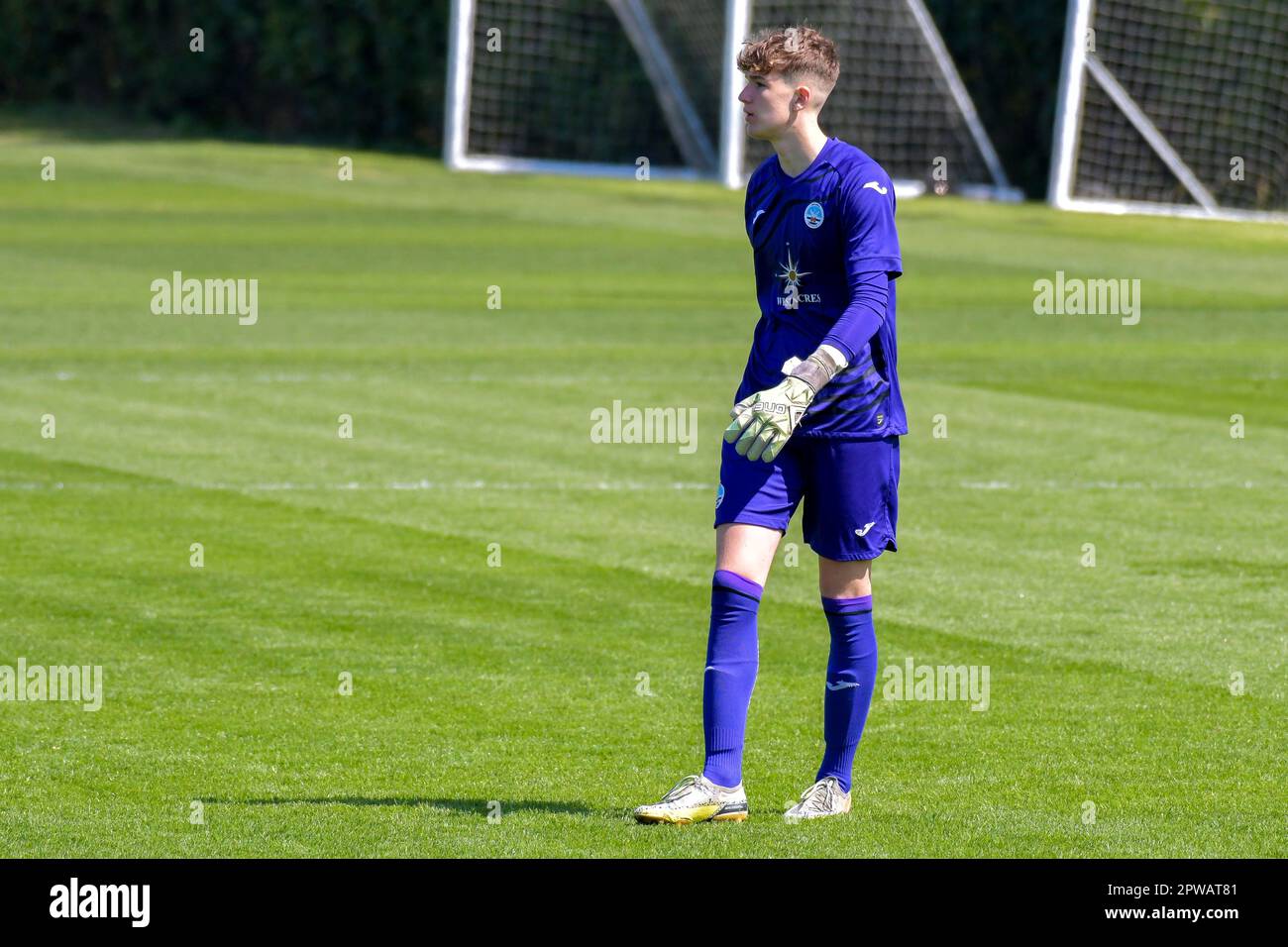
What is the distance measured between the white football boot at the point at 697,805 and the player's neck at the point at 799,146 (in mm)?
1787

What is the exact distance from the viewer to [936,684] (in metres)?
8.14

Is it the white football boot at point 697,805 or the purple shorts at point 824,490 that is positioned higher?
the purple shorts at point 824,490

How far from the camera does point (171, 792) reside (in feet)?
21.7

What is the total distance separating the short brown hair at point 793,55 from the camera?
6.07m

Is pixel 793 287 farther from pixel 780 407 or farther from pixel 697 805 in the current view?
pixel 697 805

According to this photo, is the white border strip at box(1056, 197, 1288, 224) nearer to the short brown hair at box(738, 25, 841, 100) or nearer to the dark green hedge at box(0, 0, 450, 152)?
the dark green hedge at box(0, 0, 450, 152)

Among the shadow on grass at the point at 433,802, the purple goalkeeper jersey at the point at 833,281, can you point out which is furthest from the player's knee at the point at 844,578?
the shadow on grass at the point at 433,802

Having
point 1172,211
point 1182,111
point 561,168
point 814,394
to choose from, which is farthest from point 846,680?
point 561,168

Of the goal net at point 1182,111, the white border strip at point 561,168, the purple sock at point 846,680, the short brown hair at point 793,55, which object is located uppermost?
the goal net at point 1182,111

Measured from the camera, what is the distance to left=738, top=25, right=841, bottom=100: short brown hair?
607cm

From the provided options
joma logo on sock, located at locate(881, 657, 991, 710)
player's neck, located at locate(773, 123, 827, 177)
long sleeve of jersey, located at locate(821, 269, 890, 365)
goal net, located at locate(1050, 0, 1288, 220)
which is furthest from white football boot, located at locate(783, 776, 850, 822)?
goal net, located at locate(1050, 0, 1288, 220)

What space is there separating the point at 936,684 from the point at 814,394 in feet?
8.03

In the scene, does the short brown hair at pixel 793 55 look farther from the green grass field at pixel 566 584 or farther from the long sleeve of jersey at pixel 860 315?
the green grass field at pixel 566 584
